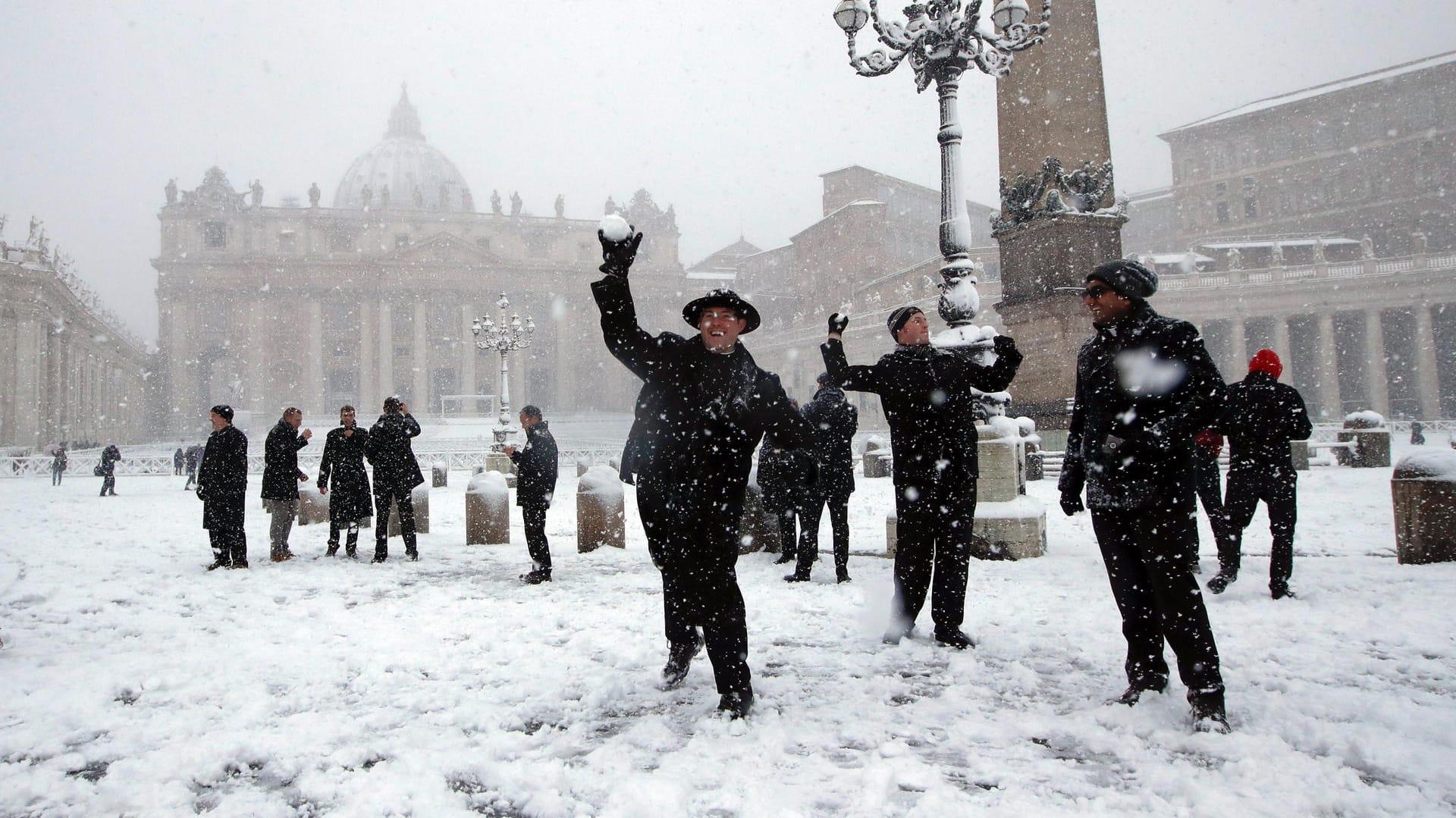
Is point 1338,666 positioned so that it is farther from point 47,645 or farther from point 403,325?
point 403,325

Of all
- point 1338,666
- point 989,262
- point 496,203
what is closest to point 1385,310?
point 989,262

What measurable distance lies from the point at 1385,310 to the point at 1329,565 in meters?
43.7

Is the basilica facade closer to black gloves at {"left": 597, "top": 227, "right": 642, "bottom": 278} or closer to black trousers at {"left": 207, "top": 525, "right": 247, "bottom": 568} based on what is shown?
black trousers at {"left": 207, "top": 525, "right": 247, "bottom": 568}

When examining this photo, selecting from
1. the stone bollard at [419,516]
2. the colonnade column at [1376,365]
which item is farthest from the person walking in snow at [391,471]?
the colonnade column at [1376,365]

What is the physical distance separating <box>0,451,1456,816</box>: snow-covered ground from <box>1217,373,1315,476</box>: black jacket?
3.06 feet

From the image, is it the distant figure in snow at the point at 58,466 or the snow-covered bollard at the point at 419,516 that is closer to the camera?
the snow-covered bollard at the point at 419,516

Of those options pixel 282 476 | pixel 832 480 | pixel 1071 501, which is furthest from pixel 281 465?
pixel 1071 501

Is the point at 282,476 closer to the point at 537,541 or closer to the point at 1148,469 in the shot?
the point at 537,541

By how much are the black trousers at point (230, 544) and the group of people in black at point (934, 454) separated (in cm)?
623

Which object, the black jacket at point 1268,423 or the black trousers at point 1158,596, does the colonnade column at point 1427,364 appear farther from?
the black trousers at point 1158,596

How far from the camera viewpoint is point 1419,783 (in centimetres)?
255

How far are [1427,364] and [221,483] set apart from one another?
4801cm

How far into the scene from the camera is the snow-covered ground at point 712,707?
266 cm

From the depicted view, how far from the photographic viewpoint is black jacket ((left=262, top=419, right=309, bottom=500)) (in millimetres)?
8633
